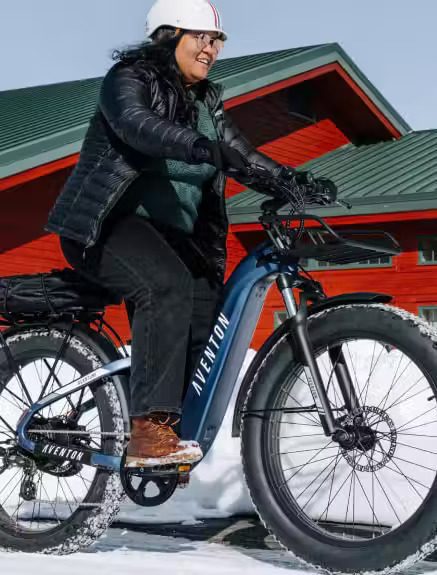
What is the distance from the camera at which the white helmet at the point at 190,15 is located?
4172 mm

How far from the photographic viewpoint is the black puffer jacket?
3.90 meters

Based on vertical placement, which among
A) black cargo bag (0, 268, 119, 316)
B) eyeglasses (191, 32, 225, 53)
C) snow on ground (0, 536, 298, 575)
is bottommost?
snow on ground (0, 536, 298, 575)

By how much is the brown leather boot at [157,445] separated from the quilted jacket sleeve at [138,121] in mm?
1025

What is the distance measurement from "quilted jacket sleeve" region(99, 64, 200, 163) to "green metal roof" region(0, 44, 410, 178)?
27.9 ft

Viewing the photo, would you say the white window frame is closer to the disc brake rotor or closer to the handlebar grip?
the handlebar grip

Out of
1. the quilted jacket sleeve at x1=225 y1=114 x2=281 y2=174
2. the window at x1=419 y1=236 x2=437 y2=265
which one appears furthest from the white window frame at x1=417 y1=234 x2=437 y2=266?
the quilted jacket sleeve at x1=225 y1=114 x2=281 y2=174

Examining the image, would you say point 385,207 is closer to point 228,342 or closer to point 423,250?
point 423,250

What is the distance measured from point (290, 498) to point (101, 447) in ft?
2.89

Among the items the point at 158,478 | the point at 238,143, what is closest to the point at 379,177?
the point at 238,143

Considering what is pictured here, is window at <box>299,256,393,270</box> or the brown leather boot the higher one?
window at <box>299,256,393,270</box>

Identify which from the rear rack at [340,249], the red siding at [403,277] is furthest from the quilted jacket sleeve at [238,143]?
the red siding at [403,277]

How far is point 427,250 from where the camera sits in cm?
1723

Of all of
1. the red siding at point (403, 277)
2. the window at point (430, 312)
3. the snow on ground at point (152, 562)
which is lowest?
the snow on ground at point (152, 562)

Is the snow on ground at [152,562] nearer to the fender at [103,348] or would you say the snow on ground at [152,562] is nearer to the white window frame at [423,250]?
the fender at [103,348]
